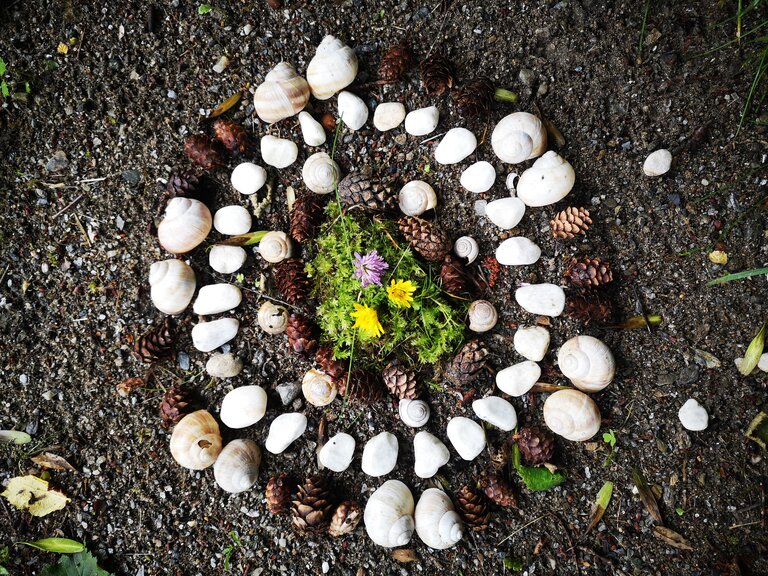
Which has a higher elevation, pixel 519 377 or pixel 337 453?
pixel 519 377

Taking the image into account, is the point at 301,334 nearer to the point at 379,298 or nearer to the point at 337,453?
the point at 379,298

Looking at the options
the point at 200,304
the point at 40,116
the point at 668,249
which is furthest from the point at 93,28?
the point at 668,249

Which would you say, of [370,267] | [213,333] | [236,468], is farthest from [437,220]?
[236,468]

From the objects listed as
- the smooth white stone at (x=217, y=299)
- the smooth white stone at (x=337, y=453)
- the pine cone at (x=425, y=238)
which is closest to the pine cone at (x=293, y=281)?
the smooth white stone at (x=217, y=299)

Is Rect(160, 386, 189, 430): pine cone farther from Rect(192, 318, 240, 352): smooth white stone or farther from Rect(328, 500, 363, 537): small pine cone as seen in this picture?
Rect(328, 500, 363, 537): small pine cone

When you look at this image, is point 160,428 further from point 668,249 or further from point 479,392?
point 668,249
